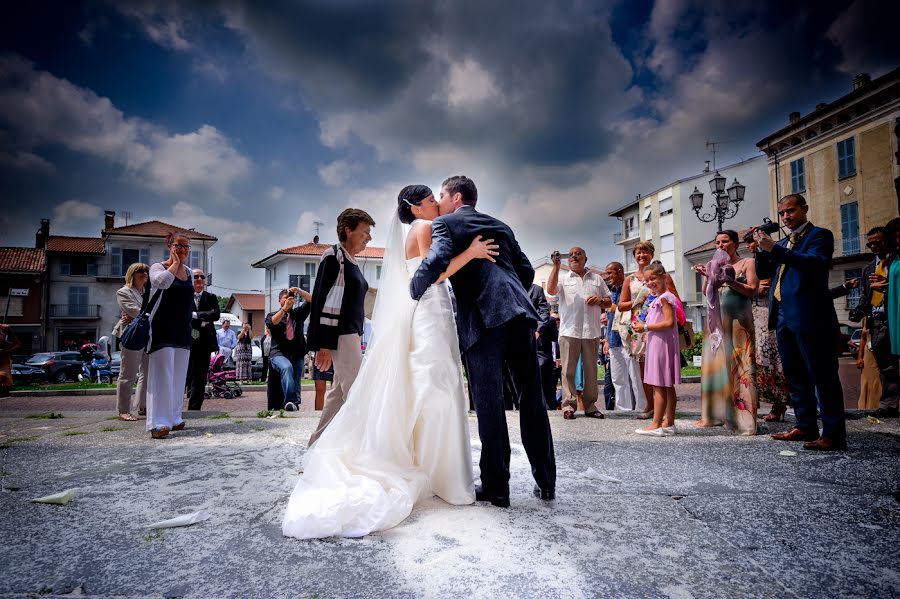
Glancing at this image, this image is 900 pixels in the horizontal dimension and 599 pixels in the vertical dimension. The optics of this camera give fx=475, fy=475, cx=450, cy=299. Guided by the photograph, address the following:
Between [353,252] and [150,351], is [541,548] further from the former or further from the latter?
[150,351]

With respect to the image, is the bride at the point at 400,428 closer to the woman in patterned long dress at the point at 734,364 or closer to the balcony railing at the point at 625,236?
the woman in patterned long dress at the point at 734,364

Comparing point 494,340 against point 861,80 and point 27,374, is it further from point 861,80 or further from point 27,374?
point 861,80

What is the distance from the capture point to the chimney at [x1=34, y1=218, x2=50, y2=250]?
41625 millimetres

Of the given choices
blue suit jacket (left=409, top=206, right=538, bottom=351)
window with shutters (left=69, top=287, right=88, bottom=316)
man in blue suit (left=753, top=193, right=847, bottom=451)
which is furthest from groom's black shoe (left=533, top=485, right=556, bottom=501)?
window with shutters (left=69, top=287, right=88, bottom=316)

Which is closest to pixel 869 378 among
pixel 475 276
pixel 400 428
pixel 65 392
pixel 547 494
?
pixel 547 494

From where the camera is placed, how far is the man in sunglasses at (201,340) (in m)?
7.56

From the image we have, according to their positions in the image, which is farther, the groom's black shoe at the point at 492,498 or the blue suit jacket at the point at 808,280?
the blue suit jacket at the point at 808,280

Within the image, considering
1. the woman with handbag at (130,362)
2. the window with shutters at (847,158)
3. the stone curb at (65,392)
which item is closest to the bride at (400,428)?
the woman with handbag at (130,362)

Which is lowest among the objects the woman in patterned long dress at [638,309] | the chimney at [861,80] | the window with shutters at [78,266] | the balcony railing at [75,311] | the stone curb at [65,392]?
the stone curb at [65,392]

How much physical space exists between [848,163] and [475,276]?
31814 mm

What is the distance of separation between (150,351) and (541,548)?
4.86m

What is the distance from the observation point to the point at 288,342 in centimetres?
783

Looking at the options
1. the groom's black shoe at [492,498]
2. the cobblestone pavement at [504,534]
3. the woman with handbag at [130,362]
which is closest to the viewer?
the cobblestone pavement at [504,534]

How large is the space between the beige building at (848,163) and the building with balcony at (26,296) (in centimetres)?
5542
